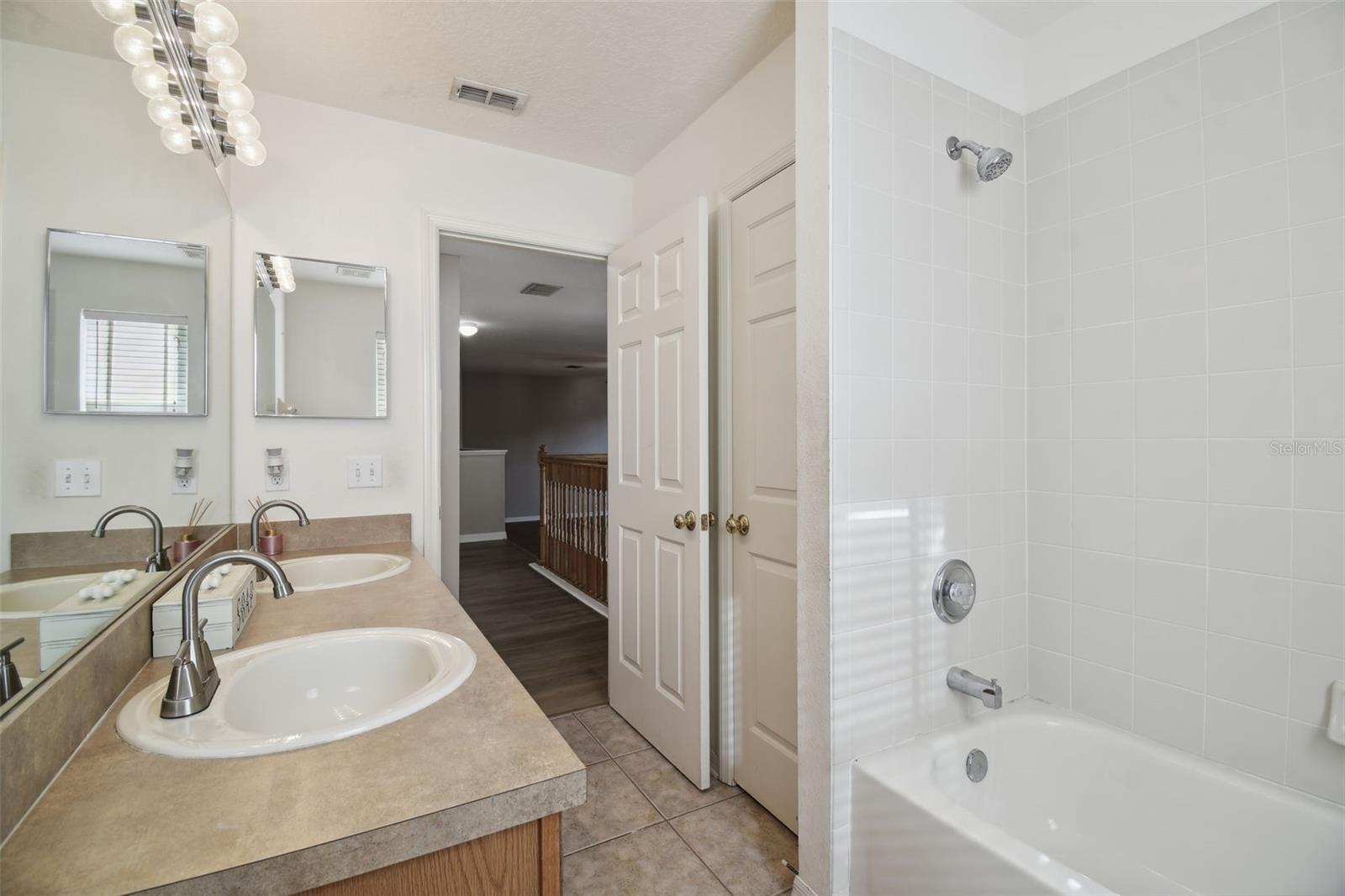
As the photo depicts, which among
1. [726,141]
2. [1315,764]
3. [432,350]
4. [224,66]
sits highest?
[726,141]

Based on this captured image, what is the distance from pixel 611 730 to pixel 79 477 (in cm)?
208

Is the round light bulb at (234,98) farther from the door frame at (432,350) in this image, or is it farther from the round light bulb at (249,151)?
the door frame at (432,350)

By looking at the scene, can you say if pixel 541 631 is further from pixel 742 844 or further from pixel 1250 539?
pixel 1250 539

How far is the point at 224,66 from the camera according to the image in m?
1.45

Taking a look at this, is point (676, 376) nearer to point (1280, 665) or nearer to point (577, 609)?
point (1280, 665)

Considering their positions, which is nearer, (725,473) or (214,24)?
(214,24)

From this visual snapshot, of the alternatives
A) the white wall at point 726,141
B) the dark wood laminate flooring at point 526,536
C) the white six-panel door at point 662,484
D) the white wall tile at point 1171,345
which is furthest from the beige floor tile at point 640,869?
the dark wood laminate flooring at point 526,536

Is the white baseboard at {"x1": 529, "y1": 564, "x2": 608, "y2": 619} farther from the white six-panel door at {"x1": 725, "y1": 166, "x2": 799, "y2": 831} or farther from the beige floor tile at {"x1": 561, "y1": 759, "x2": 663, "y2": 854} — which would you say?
the white six-panel door at {"x1": 725, "y1": 166, "x2": 799, "y2": 831}

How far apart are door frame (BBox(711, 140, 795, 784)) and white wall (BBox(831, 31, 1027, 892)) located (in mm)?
656

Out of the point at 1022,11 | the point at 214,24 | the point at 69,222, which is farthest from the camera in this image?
the point at 1022,11

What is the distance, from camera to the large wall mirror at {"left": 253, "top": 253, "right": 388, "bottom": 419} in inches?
82.8

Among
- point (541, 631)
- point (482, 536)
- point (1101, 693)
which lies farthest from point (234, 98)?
point (482, 536)

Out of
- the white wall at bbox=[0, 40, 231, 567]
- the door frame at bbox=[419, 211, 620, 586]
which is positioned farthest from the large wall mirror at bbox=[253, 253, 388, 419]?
the white wall at bbox=[0, 40, 231, 567]

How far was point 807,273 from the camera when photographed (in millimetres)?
1516
